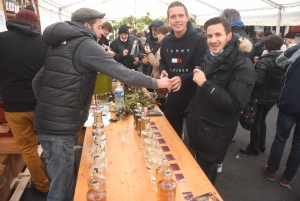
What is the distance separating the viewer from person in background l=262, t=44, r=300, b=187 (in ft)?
7.23

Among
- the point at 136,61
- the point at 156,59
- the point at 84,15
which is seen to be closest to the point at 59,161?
the point at 84,15

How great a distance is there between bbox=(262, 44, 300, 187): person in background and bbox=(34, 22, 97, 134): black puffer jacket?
6.11 feet

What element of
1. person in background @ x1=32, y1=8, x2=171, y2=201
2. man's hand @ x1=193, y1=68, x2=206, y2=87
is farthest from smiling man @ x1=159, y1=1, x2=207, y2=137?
person in background @ x1=32, y1=8, x2=171, y2=201

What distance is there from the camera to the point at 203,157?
174 centimetres

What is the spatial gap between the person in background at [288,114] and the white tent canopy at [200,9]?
11.1ft

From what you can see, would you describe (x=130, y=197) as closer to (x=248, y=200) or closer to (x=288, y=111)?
(x=248, y=200)

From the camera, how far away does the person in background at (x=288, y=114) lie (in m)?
2.20

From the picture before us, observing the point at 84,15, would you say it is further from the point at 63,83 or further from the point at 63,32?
the point at 63,83

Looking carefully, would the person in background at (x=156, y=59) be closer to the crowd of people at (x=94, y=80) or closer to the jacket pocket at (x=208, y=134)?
the crowd of people at (x=94, y=80)

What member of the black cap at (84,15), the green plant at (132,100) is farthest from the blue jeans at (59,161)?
the black cap at (84,15)

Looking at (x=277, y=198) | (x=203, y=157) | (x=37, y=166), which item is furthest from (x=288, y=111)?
(x=37, y=166)

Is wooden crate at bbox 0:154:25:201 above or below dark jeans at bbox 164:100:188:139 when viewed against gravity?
below

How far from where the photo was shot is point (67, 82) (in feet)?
4.62

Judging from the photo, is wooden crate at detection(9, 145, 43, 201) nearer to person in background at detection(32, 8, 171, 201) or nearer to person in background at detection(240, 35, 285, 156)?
person in background at detection(32, 8, 171, 201)
